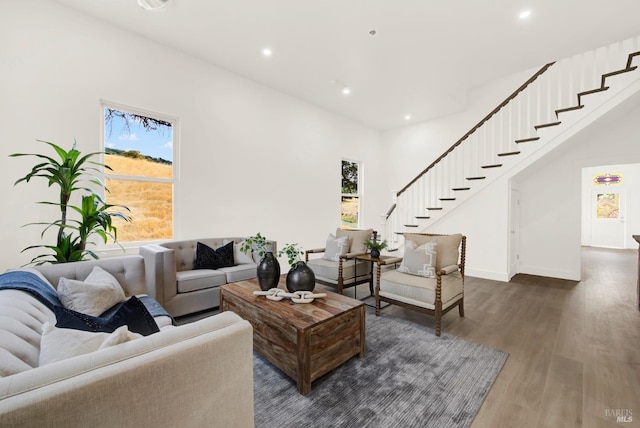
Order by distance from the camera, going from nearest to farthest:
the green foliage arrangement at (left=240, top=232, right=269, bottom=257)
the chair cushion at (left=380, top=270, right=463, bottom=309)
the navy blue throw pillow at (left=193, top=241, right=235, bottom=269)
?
1. the green foliage arrangement at (left=240, top=232, right=269, bottom=257)
2. the chair cushion at (left=380, top=270, right=463, bottom=309)
3. the navy blue throw pillow at (left=193, top=241, right=235, bottom=269)

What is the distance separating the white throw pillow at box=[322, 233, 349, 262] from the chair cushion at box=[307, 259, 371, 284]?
0.09 metres

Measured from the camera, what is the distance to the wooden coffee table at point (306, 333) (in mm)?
1812

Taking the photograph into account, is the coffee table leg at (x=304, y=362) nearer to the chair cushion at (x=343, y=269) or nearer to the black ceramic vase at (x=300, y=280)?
the black ceramic vase at (x=300, y=280)

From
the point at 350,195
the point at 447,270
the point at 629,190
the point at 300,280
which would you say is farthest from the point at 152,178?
the point at 629,190

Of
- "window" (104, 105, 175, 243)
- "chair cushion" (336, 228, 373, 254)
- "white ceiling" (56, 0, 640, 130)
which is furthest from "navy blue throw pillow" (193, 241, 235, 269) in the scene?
"white ceiling" (56, 0, 640, 130)

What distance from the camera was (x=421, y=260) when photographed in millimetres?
2992

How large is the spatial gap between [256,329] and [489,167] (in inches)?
183

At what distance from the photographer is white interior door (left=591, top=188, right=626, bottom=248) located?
8320mm

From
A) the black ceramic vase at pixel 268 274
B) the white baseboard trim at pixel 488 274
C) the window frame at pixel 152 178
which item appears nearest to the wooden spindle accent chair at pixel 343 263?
the black ceramic vase at pixel 268 274

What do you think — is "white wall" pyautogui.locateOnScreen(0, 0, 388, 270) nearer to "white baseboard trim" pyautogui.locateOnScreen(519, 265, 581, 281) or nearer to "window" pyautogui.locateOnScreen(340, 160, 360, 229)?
"window" pyautogui.locateOnScreen(340, 160, 360, 229)

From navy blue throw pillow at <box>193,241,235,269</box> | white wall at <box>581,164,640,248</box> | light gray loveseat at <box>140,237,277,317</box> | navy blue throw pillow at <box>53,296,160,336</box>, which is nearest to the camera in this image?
navy blue throw pillow at <box>53,296,160,336</box>

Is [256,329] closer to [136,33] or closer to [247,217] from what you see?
[247,217]

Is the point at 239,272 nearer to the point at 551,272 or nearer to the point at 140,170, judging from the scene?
the point at 140,170

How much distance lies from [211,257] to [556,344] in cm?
380
